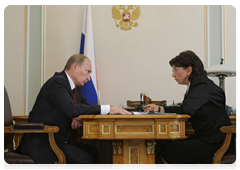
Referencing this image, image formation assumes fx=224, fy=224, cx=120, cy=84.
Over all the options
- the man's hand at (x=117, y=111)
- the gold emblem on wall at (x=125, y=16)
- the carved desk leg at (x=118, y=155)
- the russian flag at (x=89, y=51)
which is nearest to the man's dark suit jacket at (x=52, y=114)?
the man's hand at (x=117, y=111)

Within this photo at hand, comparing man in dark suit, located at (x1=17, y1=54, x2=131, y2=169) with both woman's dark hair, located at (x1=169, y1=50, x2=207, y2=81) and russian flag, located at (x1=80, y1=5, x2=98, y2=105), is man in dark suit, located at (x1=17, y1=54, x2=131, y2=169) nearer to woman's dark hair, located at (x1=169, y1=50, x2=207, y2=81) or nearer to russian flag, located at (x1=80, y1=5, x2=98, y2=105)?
woman's dark hair, located at (x1=169, y1=50, x2=207, y2=81)

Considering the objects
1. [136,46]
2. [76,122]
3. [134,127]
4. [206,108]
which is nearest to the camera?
[134,127]

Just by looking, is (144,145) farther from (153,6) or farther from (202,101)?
(153,6)

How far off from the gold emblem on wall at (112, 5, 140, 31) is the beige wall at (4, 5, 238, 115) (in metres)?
0.08

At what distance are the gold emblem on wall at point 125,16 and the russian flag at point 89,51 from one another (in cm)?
54

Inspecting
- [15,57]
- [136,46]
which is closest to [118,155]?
[136,46]

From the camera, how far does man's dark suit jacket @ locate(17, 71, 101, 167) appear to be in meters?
1.76

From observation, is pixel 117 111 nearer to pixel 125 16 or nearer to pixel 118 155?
pixel 118 155

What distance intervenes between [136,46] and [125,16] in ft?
2.07

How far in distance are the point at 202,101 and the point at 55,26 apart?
11.5 ft

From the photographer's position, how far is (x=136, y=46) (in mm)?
4391

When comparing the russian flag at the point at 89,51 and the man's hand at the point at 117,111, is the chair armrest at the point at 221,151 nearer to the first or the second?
the man's hand at the point at 117,111

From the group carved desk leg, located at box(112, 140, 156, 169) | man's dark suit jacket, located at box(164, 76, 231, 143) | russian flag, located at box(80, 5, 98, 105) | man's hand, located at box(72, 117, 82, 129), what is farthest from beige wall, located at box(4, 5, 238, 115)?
carved desk leg, located at box(112, 140, 156, 169)
